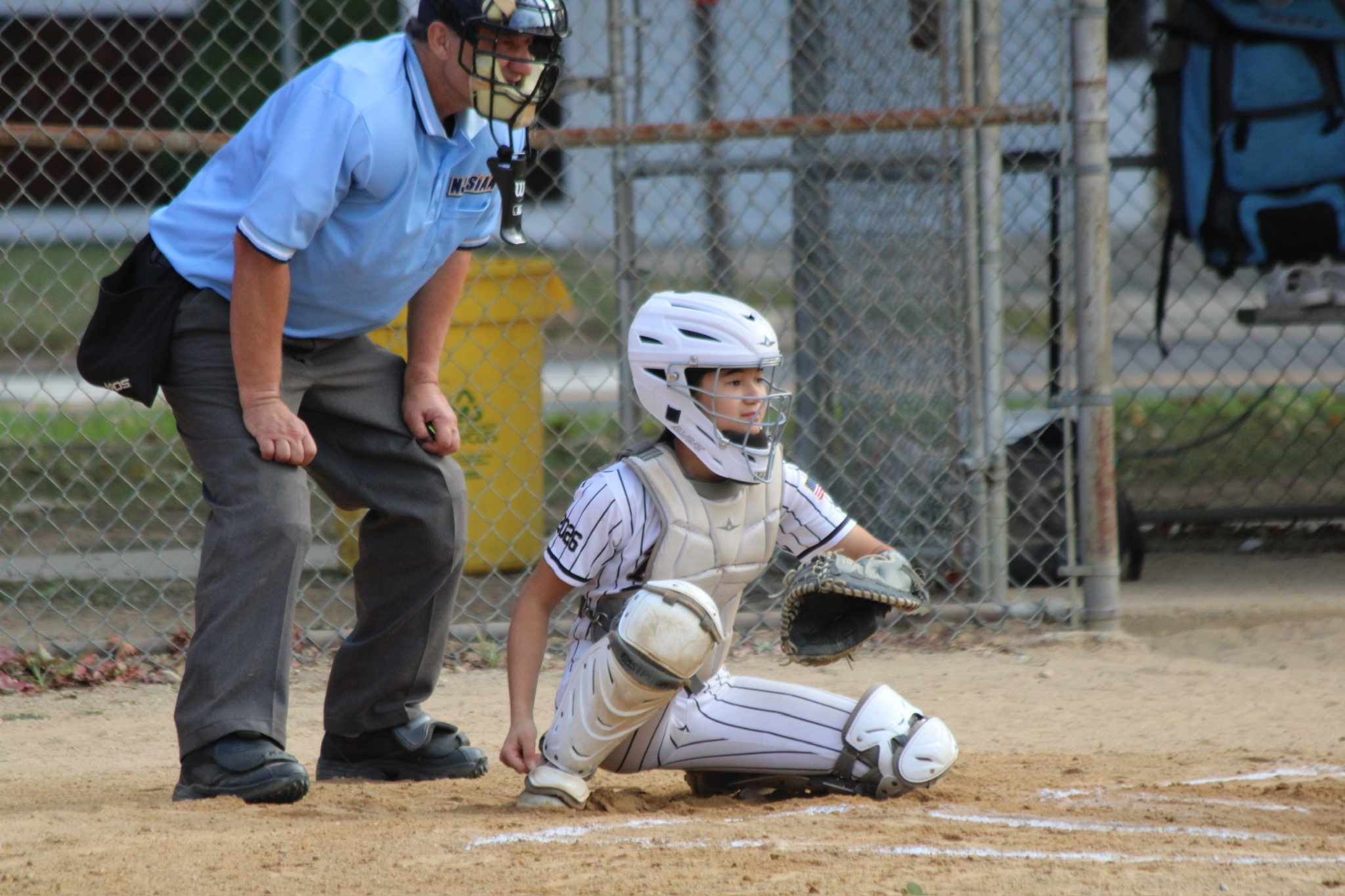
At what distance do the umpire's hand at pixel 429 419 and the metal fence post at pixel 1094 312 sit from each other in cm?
251

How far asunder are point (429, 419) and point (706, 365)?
0.78 meters

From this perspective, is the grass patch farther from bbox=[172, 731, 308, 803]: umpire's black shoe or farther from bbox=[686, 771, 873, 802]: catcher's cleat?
bbox=[172, 731, 308, 803]: umpire's black shoe

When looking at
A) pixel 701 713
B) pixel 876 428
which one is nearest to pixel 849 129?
pixel 876 428

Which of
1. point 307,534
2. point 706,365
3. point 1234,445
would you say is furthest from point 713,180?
point 1234,445

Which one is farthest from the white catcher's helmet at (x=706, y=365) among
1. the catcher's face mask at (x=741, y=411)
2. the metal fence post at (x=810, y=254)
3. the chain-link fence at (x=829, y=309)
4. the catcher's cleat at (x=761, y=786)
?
the metal fence post at (x=810, y=254)

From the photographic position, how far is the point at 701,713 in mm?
3402

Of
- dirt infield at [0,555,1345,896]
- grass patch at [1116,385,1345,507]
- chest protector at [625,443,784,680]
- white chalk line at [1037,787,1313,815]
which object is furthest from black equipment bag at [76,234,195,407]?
grass patch at [1116,385,1345,507]

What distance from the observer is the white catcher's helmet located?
3.29 metres

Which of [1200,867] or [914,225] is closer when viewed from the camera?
[1200,867]

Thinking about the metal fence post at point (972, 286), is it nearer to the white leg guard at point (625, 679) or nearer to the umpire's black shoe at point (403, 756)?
the umpire's black shoe at point (403, 756)

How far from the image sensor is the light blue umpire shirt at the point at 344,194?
10.4 feet

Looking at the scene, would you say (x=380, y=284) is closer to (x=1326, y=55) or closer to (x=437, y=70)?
(x=437, y=70)

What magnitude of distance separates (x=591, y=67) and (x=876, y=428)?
7.00 meters

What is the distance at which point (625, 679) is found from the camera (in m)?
3.09
